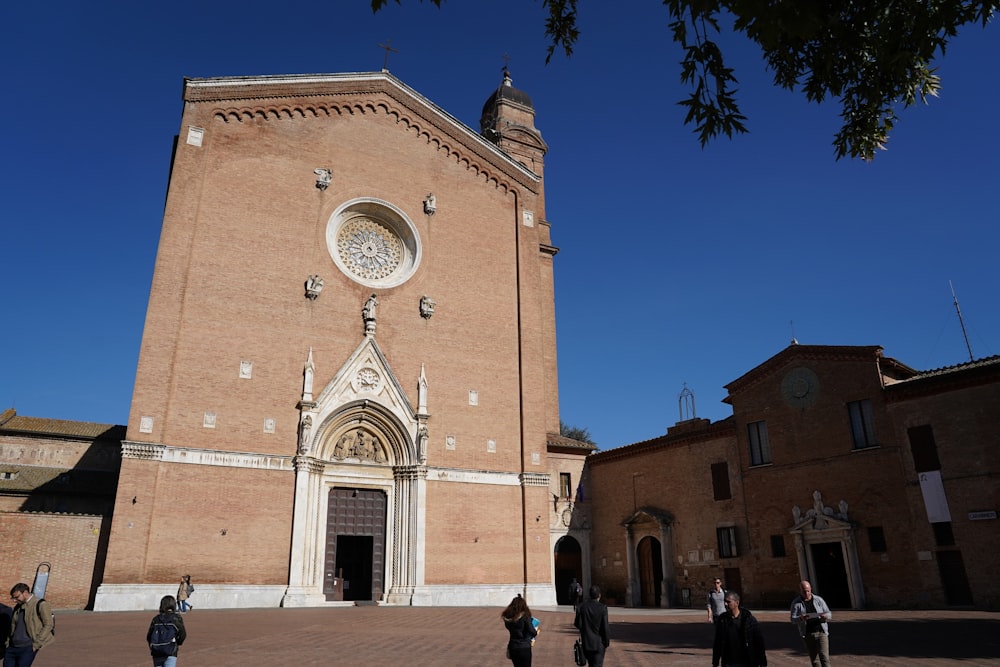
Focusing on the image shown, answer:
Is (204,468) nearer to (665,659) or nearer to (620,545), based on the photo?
(665,659)

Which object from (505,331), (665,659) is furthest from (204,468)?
(665,659)

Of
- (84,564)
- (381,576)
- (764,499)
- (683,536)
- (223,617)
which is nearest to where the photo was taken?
(223,617)

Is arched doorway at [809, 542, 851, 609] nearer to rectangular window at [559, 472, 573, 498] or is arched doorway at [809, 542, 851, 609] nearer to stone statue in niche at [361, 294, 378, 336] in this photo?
rectangular window at [559, 472, 573, 498]

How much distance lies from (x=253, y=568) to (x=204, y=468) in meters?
3.33

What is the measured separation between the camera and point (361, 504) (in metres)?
23.4

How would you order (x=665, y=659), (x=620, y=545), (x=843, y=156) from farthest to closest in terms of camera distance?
(x=620, y=545) → (x=665, y=659) → (x=843, y=156)

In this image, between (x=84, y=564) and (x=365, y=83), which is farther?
(x=365, y=83)

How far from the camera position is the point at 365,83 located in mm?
26953

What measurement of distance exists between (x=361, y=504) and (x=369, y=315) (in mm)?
6589

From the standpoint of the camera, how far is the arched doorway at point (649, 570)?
95.8ft

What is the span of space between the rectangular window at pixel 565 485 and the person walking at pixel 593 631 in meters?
24.5

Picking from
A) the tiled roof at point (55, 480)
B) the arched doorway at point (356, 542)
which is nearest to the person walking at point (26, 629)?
the arched doorway at point (356, 542)

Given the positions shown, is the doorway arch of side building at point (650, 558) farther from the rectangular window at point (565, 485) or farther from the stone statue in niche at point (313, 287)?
the stone statue in niche at point (313, 287)

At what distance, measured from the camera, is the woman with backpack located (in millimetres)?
7371
